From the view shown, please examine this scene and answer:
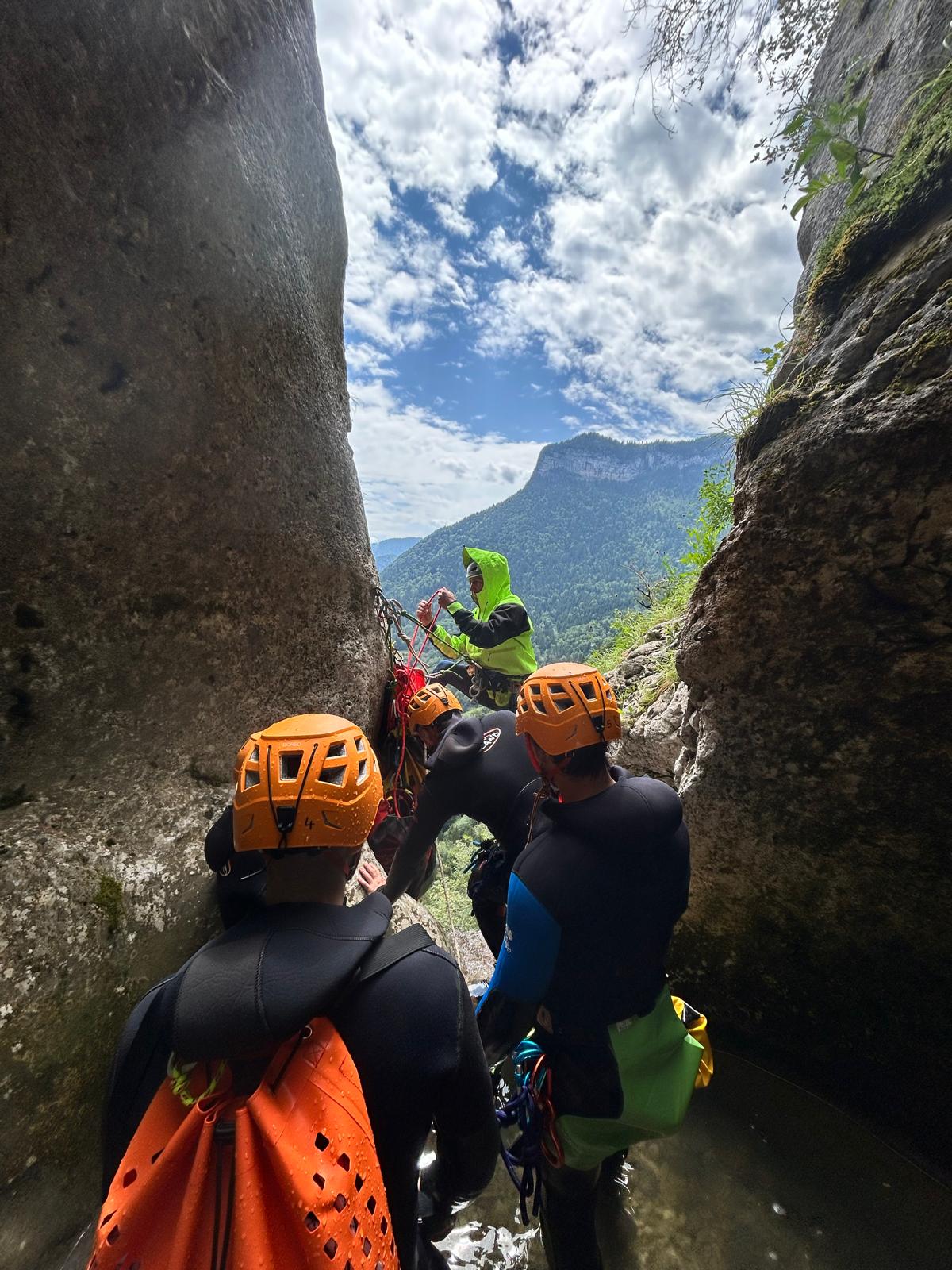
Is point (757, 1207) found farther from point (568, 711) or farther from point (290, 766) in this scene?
point (290, 766)

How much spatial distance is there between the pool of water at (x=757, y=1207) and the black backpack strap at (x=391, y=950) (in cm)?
254

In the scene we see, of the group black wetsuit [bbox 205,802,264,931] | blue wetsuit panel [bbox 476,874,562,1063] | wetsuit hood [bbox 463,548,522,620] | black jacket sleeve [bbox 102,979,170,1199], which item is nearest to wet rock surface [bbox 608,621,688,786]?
blue wetsuit panel [bbox 476,874,562,1063]

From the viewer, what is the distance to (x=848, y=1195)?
9.12 feet

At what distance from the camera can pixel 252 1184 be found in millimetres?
1035

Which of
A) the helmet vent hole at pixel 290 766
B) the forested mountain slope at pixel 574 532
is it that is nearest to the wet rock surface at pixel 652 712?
the helmet vent hole at pixel 290 766

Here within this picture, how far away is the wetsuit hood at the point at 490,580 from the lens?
699cm

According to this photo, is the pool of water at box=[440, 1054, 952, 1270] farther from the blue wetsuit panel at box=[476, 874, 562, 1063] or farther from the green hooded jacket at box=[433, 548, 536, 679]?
the green hooded jacket at box=[433, 548, 536, 679]

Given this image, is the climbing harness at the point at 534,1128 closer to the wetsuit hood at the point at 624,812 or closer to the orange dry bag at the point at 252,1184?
the wetsuit hood at the point at 624,812

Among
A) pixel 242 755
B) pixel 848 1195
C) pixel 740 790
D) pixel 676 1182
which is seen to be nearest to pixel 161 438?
pixel 242 755

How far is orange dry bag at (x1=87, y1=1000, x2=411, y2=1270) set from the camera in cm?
101

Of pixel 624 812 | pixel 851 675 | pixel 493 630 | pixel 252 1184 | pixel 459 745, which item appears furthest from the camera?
pixel 493 630

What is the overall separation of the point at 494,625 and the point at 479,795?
3.24m

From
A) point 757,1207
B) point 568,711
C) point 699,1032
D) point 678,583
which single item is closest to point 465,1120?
point 568,711

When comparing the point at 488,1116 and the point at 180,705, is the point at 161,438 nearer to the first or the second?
the point at 180,705
